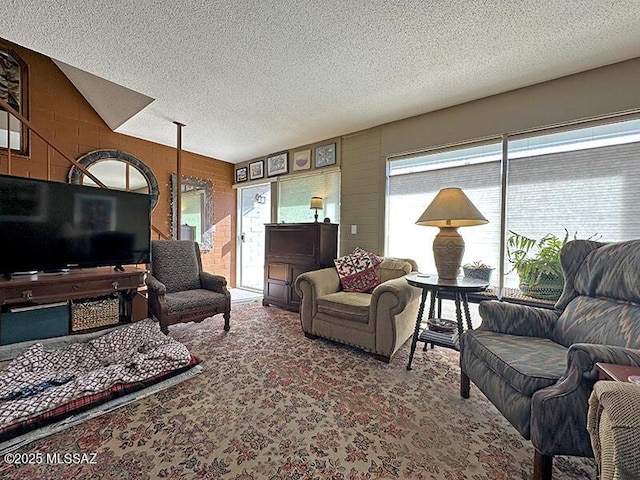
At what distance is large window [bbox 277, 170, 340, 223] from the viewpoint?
415cm

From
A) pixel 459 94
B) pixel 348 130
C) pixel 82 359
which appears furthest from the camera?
pixel 348 130

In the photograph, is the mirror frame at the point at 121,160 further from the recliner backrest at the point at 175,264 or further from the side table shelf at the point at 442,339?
the side table shelf at the point at 442,339

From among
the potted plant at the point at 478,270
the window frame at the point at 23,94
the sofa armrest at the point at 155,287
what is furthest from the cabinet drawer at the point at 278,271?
the window frame at the point at 23,94

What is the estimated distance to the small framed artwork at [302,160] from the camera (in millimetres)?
4371

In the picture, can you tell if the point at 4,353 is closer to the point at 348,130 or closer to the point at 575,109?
the point at 348,130

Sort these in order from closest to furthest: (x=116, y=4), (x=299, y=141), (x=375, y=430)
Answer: (x=375, y=430) < (x=116, y=4) < (x=299, y=141)

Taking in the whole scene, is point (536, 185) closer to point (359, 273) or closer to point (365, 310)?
point (359, 273)

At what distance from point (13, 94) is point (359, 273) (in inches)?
181

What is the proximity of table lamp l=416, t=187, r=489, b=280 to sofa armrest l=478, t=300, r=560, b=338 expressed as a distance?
1.73ft

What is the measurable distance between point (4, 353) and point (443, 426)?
3.15 metres

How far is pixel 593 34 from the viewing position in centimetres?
193

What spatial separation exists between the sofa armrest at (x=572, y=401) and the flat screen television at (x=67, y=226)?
11.1 feet

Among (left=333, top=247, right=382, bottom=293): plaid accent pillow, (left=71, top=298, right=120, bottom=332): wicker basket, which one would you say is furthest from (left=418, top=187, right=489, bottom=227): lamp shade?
(left=71, top=298, right=120, bottom=332): wicker basket

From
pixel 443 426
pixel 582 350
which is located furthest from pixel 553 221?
pixel 443 426
